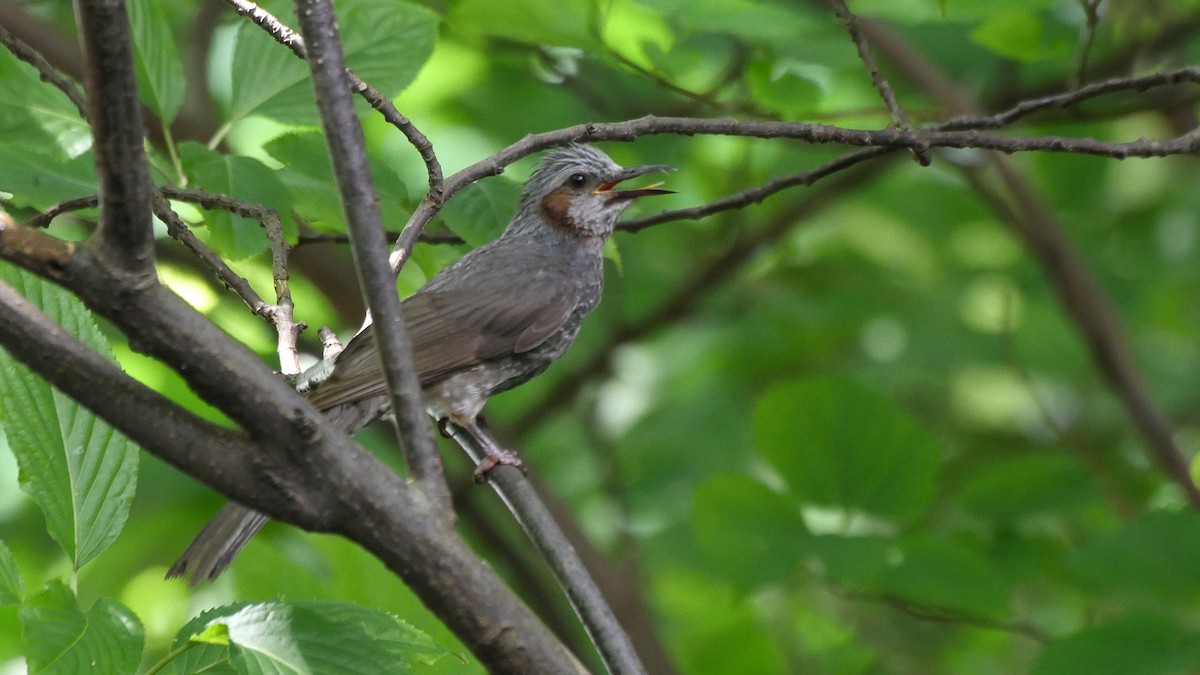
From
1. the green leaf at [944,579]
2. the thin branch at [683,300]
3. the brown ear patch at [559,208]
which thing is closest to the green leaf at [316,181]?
the brown ear patch at [559,208]

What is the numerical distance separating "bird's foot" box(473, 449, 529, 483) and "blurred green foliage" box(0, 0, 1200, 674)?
1.13 ft

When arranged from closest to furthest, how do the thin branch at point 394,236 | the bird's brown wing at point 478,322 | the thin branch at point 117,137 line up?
the thin branch at point 117,137 → the thin branch at point 394,236 → the bird's brown wing at point 478,322

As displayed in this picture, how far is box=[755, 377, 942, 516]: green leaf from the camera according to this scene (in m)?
4.04

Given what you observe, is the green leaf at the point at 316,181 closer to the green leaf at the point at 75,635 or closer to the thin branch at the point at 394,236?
the thin branch at the point at 394,236

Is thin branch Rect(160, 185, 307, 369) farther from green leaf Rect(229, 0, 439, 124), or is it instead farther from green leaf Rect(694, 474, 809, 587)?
green leaf Rect(694, 474, 809, 587)

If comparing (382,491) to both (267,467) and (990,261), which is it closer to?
(267,467)

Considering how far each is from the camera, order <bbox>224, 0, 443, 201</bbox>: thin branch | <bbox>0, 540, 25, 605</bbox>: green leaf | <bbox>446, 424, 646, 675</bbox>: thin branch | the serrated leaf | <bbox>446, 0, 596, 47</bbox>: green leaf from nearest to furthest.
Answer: <bbox>0, 540, 25, 605</bbox>: green leaf < <bbox>446, 424, 646, 675</bbox>: thin branch < <bbox>224, 0, 443, 201</bbox>: thin branch < the serrated leaf < <bbox>446, 0, 596, 47</bbox>: green leaf

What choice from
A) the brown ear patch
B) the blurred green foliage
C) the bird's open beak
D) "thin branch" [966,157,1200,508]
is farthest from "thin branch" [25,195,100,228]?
"thin branch" [966,157,1200,508]

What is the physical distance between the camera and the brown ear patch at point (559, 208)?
15.6 feet

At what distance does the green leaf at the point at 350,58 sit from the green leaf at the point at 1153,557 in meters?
2.51

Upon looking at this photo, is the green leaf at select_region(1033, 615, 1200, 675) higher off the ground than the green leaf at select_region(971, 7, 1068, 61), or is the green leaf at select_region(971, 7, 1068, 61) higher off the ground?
the green leaf at select_region(971, 7, 1068, 61)

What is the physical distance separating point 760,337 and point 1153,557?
264cm

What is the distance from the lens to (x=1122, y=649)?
3.50m

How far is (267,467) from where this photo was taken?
1.64 meters
